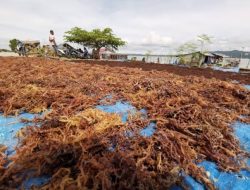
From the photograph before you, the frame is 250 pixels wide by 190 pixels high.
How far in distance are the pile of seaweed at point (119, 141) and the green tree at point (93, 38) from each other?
26.7m

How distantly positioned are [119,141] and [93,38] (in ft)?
94.6

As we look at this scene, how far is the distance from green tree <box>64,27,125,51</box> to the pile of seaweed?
2671 cm

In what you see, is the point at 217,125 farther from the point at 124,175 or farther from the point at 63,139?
the point at 63,139

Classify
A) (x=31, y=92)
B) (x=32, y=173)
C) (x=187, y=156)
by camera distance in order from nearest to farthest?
(x=32, y=173) < (x=187, y=156) < (x=31, y=92)

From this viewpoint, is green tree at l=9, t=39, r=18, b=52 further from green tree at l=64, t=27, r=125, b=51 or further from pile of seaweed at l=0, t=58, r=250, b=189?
pile of seaweed at l=0, t=58, r=250, b=189

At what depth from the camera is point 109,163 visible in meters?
2.21

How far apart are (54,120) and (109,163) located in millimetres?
1204

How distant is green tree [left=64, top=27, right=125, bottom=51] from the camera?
2991 centimetres

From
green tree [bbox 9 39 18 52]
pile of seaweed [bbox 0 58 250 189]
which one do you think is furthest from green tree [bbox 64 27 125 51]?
pile of seaweed [bbox 0 58 250 189]

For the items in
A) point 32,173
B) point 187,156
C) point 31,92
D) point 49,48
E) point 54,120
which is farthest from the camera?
point 49,48

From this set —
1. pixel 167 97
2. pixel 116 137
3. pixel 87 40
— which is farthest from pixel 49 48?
pixel 116 137

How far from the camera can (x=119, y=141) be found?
263cm

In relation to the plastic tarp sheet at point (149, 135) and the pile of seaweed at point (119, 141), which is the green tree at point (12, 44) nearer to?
the pile of seaweed at point (119, 141)

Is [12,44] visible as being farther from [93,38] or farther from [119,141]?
[119,141]
